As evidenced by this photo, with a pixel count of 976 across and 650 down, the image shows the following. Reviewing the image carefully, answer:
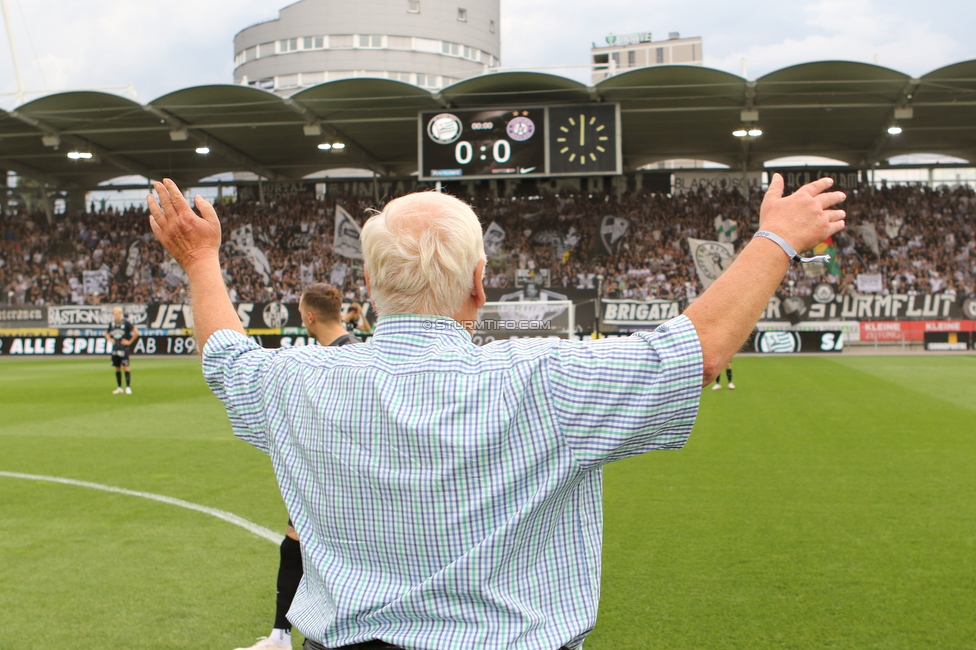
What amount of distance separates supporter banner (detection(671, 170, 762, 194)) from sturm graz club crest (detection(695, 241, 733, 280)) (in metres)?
6.61

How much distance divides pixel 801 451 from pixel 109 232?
129 feet

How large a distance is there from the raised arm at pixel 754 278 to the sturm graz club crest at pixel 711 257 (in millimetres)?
33084

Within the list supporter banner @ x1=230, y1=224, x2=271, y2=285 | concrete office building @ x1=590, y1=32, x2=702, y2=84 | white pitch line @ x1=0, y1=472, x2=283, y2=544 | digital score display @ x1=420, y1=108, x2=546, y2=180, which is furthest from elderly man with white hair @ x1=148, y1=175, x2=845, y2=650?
concrete office building @ x1=590, y1=32, x2=702, y2=84

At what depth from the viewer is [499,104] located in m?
29.7

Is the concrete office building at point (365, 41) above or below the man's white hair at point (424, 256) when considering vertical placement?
above

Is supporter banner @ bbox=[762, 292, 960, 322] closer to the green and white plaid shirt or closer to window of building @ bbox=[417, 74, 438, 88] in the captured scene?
the green and white plaid shirt

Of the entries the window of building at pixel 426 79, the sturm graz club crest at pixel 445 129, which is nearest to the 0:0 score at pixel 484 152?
the sturm graz club crest at pixel 445 129

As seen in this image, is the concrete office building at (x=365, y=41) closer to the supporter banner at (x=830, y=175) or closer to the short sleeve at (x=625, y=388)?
the supporter banner at (x=830, y=175)

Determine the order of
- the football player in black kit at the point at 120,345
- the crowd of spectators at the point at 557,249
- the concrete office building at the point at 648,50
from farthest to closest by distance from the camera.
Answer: the concrete office building at the point at 648,50, the crowd of spectators at the point at 557,249, the football player in black kit at the point at 120,345

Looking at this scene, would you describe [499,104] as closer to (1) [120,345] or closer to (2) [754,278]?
(1) [120,345]

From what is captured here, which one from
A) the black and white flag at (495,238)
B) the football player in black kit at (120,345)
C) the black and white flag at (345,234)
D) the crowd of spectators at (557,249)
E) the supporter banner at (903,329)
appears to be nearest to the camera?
the football player in black kit at (120,345)

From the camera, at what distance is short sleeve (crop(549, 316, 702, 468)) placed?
5.40 ft

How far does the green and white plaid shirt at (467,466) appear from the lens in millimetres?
1674

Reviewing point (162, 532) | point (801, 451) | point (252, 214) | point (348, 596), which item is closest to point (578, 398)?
point (348, 596)
